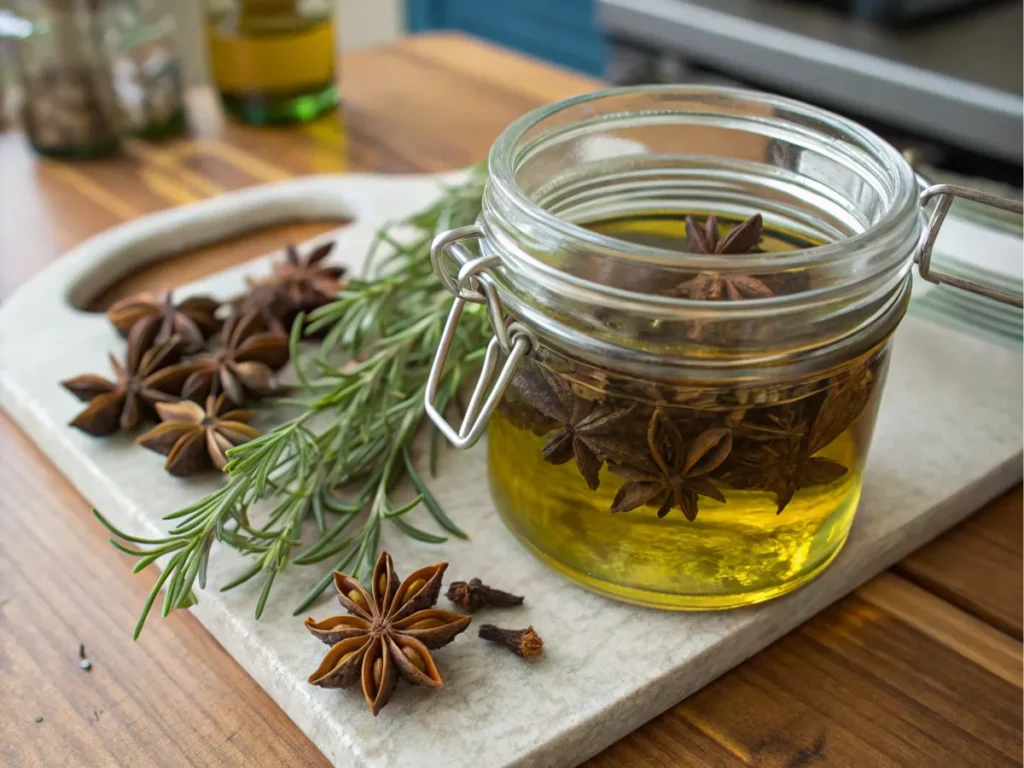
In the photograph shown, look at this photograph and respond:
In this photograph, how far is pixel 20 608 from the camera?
0.68 meters

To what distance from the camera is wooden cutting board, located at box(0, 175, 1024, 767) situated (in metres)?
0.57

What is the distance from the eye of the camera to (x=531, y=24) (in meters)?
2.89

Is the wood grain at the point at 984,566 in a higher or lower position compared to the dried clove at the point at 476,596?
lower

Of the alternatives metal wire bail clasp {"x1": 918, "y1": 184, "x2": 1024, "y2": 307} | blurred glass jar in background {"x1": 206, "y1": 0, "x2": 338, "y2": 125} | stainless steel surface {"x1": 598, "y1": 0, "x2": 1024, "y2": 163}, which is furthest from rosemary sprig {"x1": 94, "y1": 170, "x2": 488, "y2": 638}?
stainless steel surface {"x1": 598, "y1": 0, "x2": 1024, "y2": 163}

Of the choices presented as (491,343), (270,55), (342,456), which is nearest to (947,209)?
(491,343)

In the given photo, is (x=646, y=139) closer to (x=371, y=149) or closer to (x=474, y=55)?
(x=371, y=149)

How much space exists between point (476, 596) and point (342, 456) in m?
0.15

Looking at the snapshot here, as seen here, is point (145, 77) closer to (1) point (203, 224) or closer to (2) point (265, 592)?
(1) point (203, 224)

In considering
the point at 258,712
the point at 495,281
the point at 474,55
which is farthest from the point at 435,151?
the point at 258,712

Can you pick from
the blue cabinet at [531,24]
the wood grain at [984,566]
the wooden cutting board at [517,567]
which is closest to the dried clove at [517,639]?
the wooden cutting board at [517,567]

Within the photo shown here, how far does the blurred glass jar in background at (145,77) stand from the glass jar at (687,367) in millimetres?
835

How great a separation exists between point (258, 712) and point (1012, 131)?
1.08m

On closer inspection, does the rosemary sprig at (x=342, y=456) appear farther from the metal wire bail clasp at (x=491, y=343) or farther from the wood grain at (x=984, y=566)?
the wood grain at (x=984, y=566)

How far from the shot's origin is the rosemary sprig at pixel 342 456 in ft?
2.12
